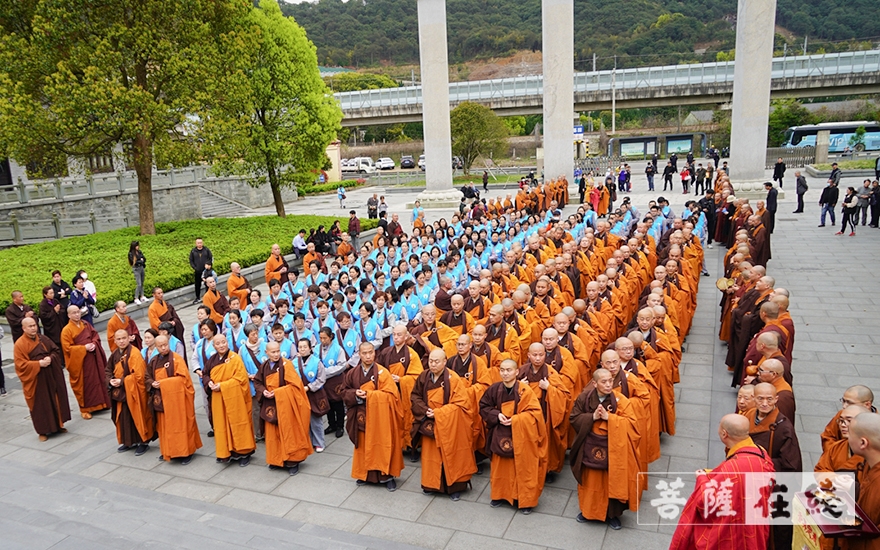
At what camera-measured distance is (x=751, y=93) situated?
22469 millimetres

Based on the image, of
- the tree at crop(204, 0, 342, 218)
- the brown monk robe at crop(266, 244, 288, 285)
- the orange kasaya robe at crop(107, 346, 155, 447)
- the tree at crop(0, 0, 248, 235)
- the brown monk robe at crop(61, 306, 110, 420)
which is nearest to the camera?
the orange kasaya robe at crop(107, 346, 155, 447)

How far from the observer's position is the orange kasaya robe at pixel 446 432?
6.34 meters

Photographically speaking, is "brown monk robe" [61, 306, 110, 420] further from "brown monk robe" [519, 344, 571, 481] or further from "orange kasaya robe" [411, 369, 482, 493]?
"brown monk robe" [519, 344, 571, 481]

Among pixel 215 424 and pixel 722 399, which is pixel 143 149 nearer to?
pixel 215 424

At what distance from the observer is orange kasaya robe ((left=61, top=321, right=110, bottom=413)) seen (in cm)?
914

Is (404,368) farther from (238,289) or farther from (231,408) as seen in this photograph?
(238,289)

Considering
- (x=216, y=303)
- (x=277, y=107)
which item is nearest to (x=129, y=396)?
(x=216, y=303)

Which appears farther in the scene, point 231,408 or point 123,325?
point 123,325

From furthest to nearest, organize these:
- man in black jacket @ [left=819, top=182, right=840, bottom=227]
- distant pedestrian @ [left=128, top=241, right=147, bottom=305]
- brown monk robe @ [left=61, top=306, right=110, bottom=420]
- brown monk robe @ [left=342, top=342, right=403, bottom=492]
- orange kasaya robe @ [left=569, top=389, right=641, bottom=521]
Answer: man in black jacket @ [left=819, top=182, right=840, bottom=227] → distant pedestrian @ [left=128, top=241, right=147, bottom=305] → brown monk robe @ [left=61, top=306, right=110, bottom=420] → brown monk robe @ [left=342, top=342, right=403, bottom=492] → orange kasaya robe @ [left=569, top=389, right=641, bottom=521]

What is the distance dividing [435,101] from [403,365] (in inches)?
805

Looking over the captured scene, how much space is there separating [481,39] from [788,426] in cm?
11589

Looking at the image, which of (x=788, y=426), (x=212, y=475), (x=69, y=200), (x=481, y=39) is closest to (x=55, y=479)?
(x=212, y=475)

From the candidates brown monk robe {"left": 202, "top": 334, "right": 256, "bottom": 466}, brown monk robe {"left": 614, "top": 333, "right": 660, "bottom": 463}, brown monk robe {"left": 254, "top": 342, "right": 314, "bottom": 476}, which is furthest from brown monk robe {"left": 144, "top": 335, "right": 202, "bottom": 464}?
brown monk robe {"left": 614, "top": 333, "right": 660, "bottom": 463}

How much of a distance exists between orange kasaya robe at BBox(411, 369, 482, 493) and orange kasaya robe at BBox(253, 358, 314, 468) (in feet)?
5.00
